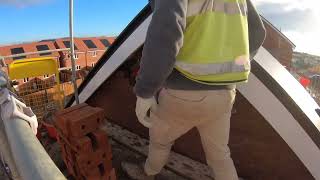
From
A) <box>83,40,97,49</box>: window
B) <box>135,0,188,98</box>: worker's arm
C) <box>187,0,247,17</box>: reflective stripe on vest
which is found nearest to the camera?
<box>135,0,188,98</box>: worker's arm

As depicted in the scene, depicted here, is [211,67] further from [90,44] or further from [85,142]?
[90,44]

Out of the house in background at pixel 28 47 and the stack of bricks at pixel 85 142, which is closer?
the stack of bricks at pixel 85 142

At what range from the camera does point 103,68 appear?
17.3ft

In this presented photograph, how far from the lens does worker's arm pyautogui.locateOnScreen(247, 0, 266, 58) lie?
3.07m

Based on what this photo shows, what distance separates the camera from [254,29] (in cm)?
312

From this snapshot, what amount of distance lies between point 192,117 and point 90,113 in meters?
1.23

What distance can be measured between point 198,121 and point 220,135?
10.6 inches

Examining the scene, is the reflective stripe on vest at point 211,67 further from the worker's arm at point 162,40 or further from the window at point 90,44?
the window at point 90,44

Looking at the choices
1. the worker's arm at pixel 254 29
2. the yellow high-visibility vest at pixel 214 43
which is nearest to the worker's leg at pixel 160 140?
the yellow high-visibility vest at pixel 214 43

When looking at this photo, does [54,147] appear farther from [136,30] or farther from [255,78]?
[255,78]

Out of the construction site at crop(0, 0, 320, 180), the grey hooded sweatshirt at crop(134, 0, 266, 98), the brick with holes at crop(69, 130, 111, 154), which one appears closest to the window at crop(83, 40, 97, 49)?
the construction site at crop(0, 0, 320, 180)

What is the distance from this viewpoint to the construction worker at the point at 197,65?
2459 millimetres

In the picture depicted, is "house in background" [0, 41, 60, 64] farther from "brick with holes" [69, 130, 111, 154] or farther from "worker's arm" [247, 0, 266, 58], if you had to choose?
"worker's arm" [247, 0, 266, 58]

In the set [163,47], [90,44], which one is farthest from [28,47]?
[163,47]
